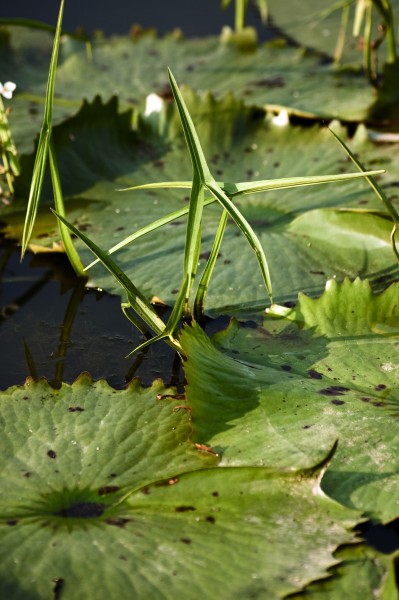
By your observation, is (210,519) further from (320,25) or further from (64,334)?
(320,25)

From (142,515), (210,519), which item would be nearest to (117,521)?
(142,515)

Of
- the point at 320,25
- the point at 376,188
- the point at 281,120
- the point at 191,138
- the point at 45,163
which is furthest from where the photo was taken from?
the point at 320,25

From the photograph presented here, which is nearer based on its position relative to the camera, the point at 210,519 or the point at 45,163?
the point at 210,519

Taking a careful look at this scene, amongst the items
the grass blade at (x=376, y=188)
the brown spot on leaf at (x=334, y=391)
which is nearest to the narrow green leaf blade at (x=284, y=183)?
the grass blade at (x=376, y=188)

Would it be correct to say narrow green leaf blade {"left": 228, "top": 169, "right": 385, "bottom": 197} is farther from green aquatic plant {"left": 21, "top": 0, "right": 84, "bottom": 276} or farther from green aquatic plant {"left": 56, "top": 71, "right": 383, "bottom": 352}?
green aquatic plant {"left": 21, "top": 0, "right": 84, "bottom": 276}

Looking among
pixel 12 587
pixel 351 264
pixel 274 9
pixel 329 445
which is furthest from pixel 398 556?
pixel 274 9

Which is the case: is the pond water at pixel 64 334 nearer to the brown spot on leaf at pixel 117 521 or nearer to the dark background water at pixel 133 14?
the brown spot on leaf at pixel 117 521

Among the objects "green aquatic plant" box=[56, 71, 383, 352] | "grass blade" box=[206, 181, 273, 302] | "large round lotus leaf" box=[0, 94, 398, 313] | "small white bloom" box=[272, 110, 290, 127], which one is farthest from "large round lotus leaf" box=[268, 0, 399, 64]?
"grass blade" box=[206, 181, 273, 302]
